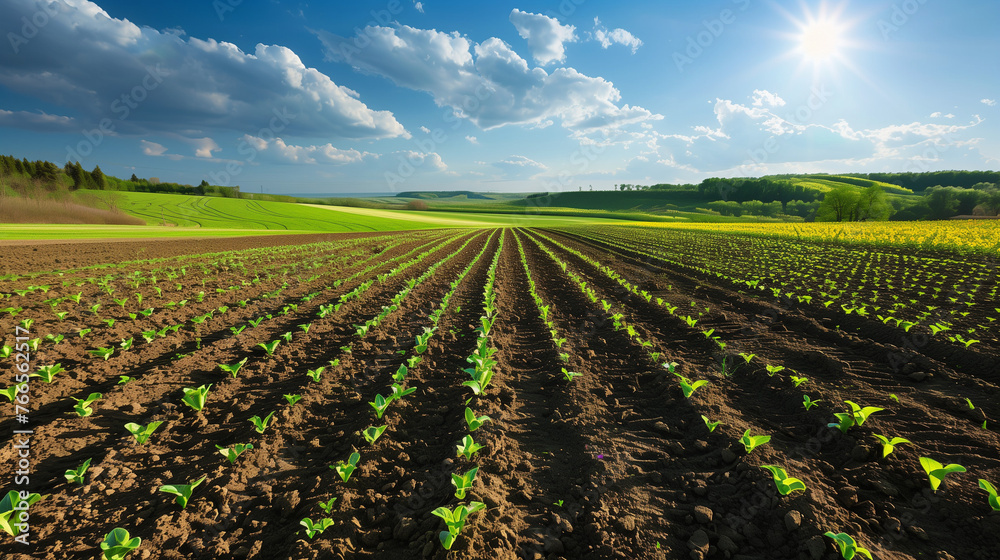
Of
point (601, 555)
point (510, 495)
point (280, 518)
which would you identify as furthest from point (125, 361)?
point (601, 555)

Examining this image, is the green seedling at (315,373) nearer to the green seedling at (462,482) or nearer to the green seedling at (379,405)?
the green seedling at (379,405)

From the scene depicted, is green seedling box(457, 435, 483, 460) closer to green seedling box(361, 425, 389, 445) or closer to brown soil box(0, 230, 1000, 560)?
brown soil box(0, 230, 1000, 560)

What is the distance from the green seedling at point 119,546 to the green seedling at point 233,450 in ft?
3.23

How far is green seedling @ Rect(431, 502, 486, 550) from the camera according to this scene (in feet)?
8.46

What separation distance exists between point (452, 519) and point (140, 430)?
13.0 ft

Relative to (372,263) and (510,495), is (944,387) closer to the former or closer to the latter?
(510,495)

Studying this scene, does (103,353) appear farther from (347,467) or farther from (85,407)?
(347,467)

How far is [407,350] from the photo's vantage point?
6.64 meters

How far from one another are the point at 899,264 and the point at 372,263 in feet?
78.3

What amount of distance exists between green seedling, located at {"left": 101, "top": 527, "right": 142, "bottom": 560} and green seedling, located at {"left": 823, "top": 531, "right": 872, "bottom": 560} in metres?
4.93

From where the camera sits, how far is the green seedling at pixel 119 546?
2.44m

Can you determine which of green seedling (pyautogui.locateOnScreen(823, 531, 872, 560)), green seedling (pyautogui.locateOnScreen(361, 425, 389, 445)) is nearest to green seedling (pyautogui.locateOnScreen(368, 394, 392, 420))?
green seedling (pyautogui.locateOnScreen(361, 425, 389, 445))

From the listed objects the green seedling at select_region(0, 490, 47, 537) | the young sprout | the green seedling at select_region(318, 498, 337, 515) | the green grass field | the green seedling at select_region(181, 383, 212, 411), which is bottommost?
the green seedling at select_region(318, 498, 337, 515)

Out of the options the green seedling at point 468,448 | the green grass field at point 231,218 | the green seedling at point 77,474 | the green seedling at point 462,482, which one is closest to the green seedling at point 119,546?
the green seedling at point 77,474
